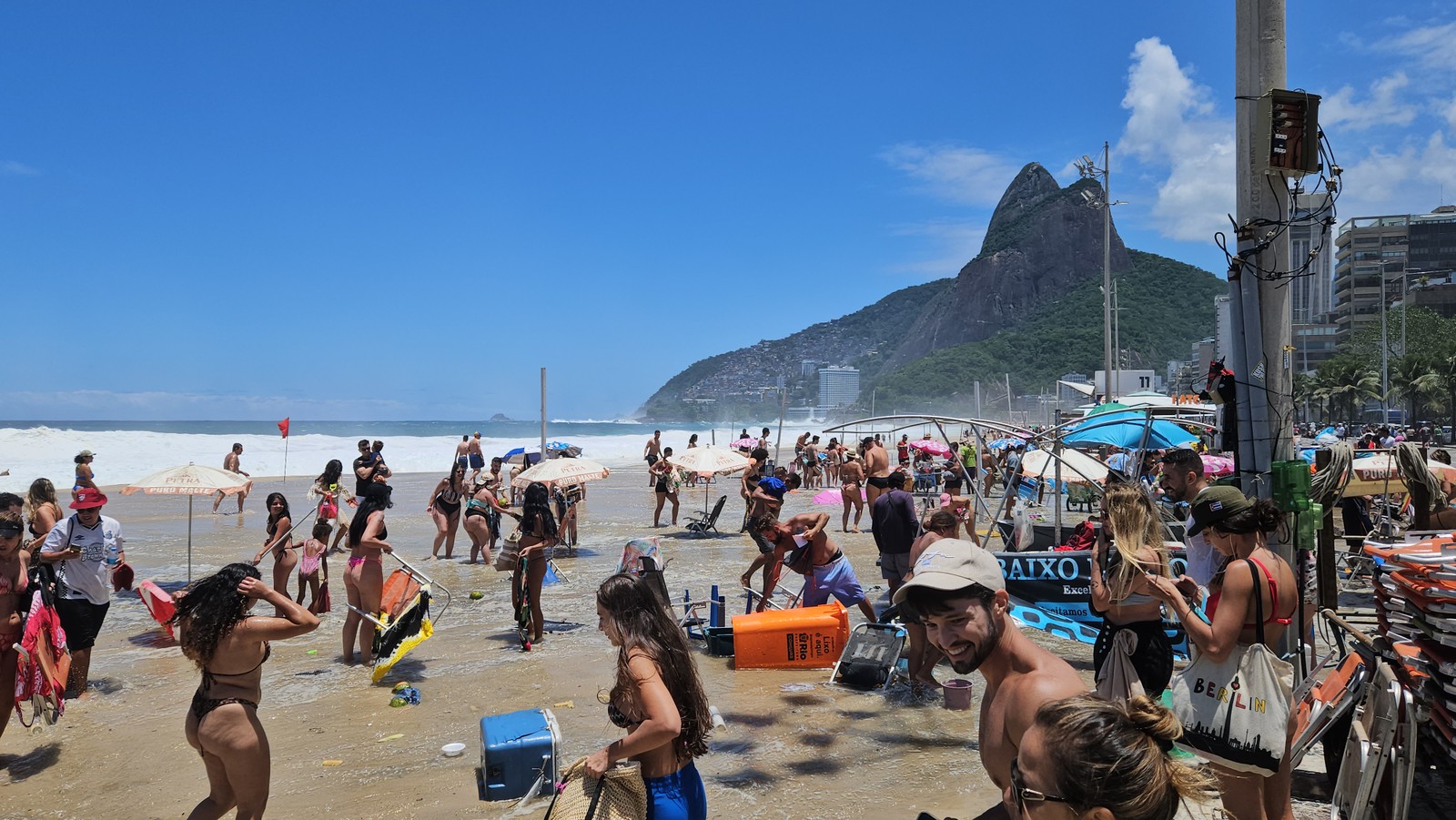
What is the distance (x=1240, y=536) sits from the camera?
3.51m

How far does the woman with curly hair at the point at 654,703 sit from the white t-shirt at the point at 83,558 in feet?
17.4

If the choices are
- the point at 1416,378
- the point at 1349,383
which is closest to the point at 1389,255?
the point at 1349,383

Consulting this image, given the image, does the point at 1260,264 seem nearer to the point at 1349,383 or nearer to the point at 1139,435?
the point at 1139,435

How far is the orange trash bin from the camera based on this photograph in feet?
25.7

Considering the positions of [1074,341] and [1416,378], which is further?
[1074,341]

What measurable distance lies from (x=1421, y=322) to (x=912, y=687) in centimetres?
6985

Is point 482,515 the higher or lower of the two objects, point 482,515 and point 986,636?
the lower

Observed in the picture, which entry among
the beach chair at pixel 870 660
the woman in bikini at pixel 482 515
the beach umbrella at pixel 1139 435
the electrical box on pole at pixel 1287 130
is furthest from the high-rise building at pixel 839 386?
the electrical box on pole at pixel 1287 130

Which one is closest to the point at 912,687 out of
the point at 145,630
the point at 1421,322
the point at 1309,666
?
the point at 1309,666

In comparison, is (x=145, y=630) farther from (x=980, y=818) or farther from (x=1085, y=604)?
(x=980, y=818)

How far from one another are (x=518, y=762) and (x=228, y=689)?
178 cm

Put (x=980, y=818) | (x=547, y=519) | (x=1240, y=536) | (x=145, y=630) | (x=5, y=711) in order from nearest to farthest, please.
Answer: (x=980, y=818)
(x=1240, y=536)
(x=5, y=711)
(x=547, y=519)
(x=145, y=630)

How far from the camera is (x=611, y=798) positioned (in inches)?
114

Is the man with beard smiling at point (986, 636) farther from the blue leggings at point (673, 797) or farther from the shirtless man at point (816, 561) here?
the shirtless man at point (816, 561)
